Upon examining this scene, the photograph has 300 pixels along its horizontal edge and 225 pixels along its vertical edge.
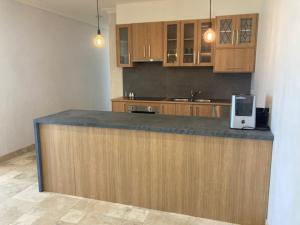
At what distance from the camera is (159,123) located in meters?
2.41

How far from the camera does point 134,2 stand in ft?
14.4

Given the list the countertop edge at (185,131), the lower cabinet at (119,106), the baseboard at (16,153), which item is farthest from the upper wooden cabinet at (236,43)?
the baseboard at (16,153)

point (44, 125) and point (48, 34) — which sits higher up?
point (48, 34)

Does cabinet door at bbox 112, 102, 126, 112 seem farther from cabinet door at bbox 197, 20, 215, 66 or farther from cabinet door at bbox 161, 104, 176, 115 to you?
cabinet door at bbox 197, 20, 215, 66

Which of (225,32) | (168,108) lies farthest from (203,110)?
(225,32)

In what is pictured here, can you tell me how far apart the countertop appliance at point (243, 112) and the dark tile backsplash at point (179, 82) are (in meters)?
2.41

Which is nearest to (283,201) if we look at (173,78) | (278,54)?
(278,54)

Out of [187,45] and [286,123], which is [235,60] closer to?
[187,45]

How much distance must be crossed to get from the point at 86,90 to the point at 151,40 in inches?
103

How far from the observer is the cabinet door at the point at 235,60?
386 centimetres

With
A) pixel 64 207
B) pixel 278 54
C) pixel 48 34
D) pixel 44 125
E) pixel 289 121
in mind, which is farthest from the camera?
pixel 48 34

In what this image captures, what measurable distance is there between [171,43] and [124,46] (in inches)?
36.4

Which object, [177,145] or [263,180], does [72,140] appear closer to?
[177,145]

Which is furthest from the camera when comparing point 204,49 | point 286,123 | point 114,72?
point 114,72
